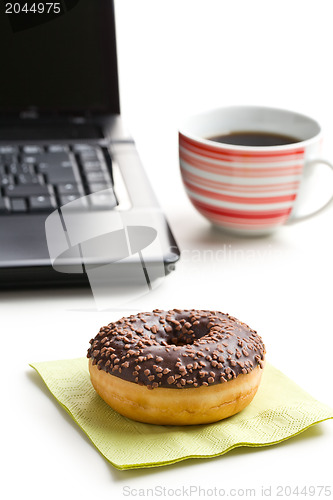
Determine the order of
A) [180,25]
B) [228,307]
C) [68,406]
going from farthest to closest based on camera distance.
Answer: [180,25], [228,307], [68,406]

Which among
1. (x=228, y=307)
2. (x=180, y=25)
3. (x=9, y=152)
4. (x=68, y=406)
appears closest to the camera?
(x=68, y=406)

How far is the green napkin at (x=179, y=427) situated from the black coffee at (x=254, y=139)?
358 millimetres

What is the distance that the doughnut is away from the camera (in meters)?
0.52

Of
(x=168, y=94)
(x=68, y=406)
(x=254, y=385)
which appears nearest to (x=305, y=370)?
(x=254, y=385)

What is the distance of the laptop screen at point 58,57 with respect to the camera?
3.01ft

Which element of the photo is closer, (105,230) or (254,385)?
(254,385)

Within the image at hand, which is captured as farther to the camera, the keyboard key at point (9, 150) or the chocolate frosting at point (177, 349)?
the keyboard key at point (9, 150)

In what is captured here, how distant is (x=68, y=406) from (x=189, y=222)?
395 millimetres

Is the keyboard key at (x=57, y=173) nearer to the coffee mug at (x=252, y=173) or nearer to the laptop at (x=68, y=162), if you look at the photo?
the laptop at (x=68, y=162)

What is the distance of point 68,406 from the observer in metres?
0.54

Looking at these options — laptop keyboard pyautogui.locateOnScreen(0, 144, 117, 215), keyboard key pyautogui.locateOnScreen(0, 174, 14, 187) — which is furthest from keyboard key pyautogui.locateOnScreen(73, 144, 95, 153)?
keyboard key pyautogui.locateOnScreen(0, 174, 14, 187)

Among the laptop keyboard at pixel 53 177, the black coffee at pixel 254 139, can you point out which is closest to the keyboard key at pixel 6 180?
the laptop keyboard at pixel 53 177

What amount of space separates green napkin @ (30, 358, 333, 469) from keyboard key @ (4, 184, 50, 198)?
0.83ft

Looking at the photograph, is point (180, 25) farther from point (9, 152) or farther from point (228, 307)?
point (228, 307)
